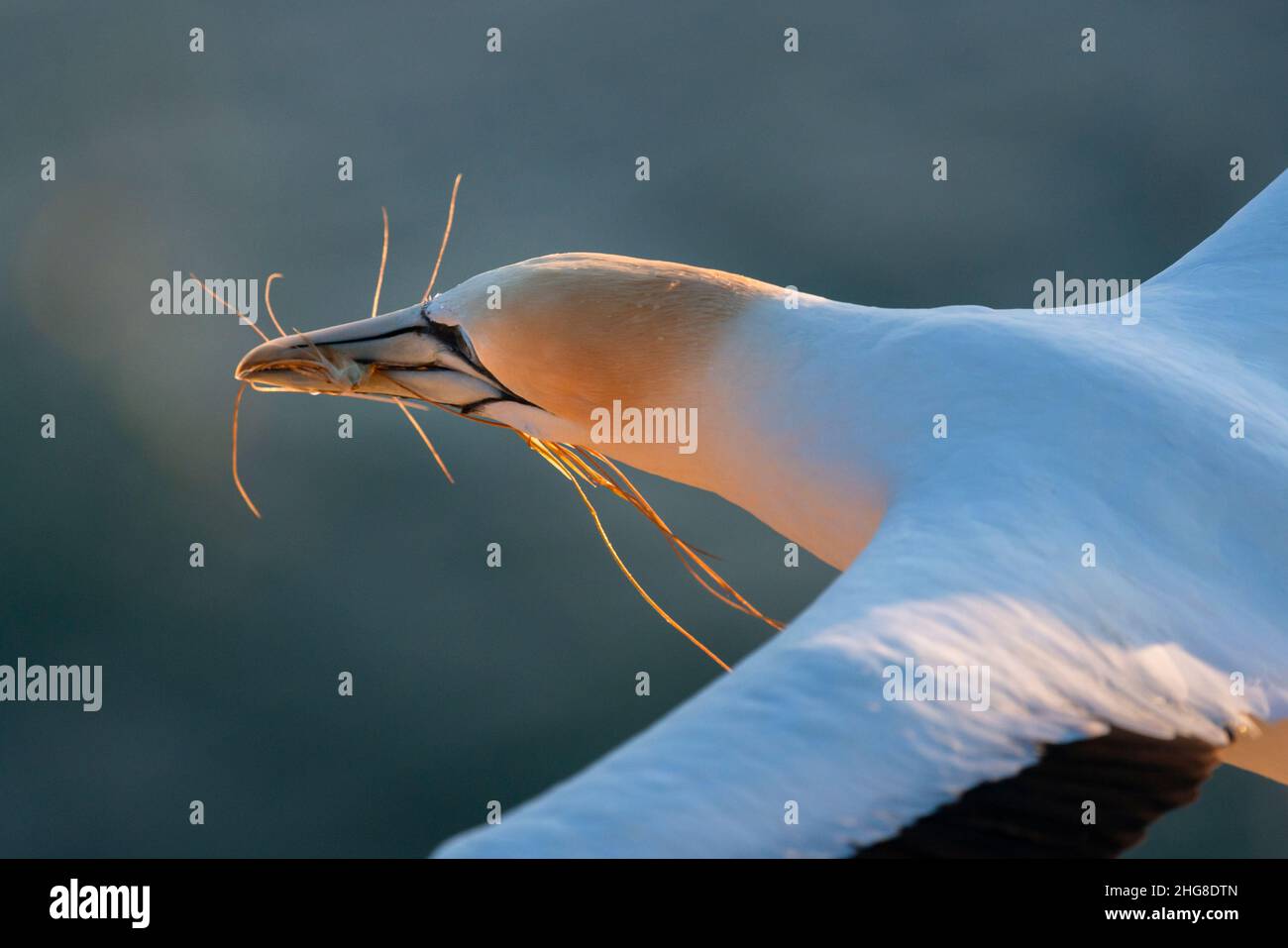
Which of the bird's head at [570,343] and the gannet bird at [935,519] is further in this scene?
the bird's head at [570,343]

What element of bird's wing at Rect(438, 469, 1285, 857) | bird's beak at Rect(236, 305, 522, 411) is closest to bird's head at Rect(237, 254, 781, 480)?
bird's beak at Rect(236, 305, 522, 411)

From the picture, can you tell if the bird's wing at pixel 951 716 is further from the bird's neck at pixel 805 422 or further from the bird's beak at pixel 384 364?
the bird's beak at pixel 384 364

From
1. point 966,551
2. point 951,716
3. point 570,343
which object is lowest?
point 951,716

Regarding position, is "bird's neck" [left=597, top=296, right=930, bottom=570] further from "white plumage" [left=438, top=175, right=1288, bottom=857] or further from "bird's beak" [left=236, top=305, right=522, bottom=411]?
"bird's beak" [left=236, top=305, right=522, bottom=411]

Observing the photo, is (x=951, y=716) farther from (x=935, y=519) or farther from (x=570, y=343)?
(x=570, y=343)

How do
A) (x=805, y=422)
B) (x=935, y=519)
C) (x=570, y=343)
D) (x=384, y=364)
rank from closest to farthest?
(x=935, y=519) → (x=805, y=422) → (x=570, y=343) → (x=384, y=364)

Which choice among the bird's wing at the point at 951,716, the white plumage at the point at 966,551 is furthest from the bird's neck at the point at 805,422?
the bird's wing at the point at 951,716

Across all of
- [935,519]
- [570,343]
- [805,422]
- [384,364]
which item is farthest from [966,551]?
[384,364]
